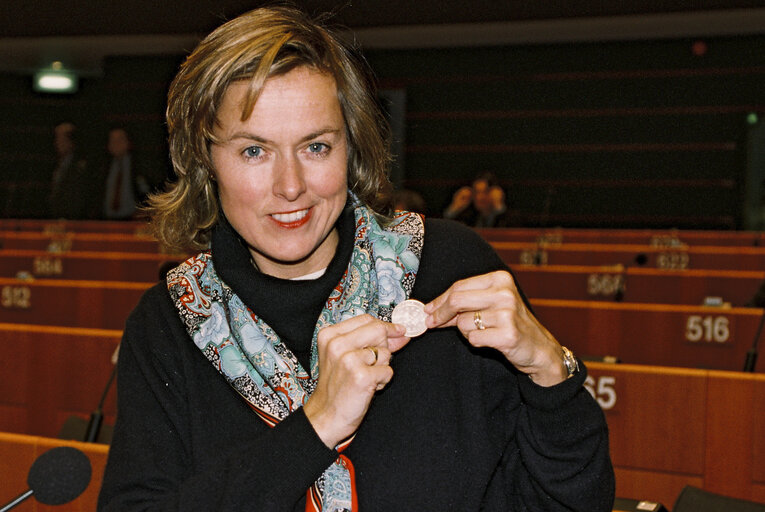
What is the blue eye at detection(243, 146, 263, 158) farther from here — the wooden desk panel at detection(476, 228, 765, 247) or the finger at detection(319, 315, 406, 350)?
the wooden desk panel at detection(476, 228, 765, 247)

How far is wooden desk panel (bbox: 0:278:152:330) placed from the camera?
477 cm

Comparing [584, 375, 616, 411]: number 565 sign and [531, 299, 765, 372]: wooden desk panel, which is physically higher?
[531, 299, 765, 372]: wooden desk panel

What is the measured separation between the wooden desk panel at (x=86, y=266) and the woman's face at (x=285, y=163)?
489 centimetres

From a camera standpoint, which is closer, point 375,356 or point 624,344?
point 375,356

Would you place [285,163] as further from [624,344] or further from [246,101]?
[624,344]

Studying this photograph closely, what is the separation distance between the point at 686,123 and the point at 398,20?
439 cm

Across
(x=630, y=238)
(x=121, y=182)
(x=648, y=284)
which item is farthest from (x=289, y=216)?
(x=121, y=182)

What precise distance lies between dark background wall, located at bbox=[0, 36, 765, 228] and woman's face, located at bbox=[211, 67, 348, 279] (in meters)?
10.2

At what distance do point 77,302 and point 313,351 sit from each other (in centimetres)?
395

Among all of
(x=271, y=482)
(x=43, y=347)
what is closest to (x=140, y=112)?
(x=43, y=347)

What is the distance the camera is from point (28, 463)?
193 cm

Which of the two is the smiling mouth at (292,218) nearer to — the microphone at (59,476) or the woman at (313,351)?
the woman at (313,351)

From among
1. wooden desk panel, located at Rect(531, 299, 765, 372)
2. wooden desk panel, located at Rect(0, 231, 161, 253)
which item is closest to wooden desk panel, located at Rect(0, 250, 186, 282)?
wooden desk panel, located at Rect(0, 231, 161, 253)

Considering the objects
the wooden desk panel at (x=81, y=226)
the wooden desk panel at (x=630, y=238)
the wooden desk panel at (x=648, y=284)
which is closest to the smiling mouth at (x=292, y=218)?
the wooden desk panel at (x=648, y=284)
